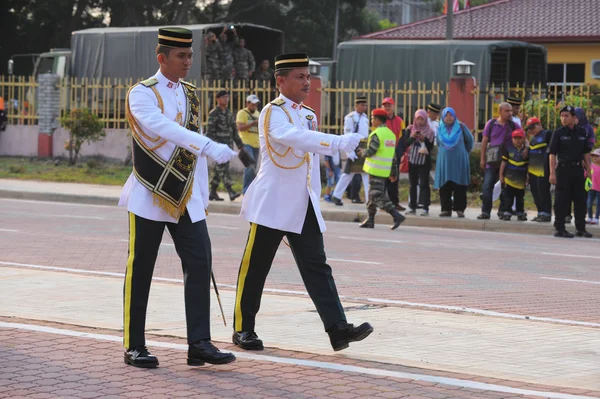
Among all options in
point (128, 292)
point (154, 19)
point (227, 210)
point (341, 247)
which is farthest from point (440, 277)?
point (154, 19)

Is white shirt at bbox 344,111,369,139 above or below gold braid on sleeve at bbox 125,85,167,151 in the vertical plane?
below

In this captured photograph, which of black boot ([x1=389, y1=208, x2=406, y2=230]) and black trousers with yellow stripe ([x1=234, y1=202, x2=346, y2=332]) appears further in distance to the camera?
black boot ([x1=389, y1=208, x2=406, y2=230])

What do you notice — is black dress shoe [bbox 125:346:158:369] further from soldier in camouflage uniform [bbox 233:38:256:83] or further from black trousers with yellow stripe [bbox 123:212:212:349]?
soldier in camouflage uniform [bbox 233:38:256:83]

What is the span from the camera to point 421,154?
2056 cm

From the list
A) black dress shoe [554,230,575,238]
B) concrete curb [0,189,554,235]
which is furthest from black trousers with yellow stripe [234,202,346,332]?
concrete curb [0,189,554,235]

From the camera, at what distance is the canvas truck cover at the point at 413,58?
28062 millimetres

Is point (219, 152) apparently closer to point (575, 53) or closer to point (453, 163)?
point (453, 163)

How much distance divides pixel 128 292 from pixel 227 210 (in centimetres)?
1425

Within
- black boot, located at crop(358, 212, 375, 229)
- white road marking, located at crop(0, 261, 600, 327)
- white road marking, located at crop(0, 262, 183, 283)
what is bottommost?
black boot, located at crop(358, 212, 375, 229)

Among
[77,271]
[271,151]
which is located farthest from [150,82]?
[77,271]

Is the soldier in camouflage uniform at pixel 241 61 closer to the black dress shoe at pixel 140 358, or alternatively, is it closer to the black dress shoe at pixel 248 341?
the black dress shoe at pixel 248 341

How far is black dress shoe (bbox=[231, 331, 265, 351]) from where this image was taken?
313 inches

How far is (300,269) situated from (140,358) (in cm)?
125

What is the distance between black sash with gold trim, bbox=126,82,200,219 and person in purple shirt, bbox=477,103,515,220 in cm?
1291
